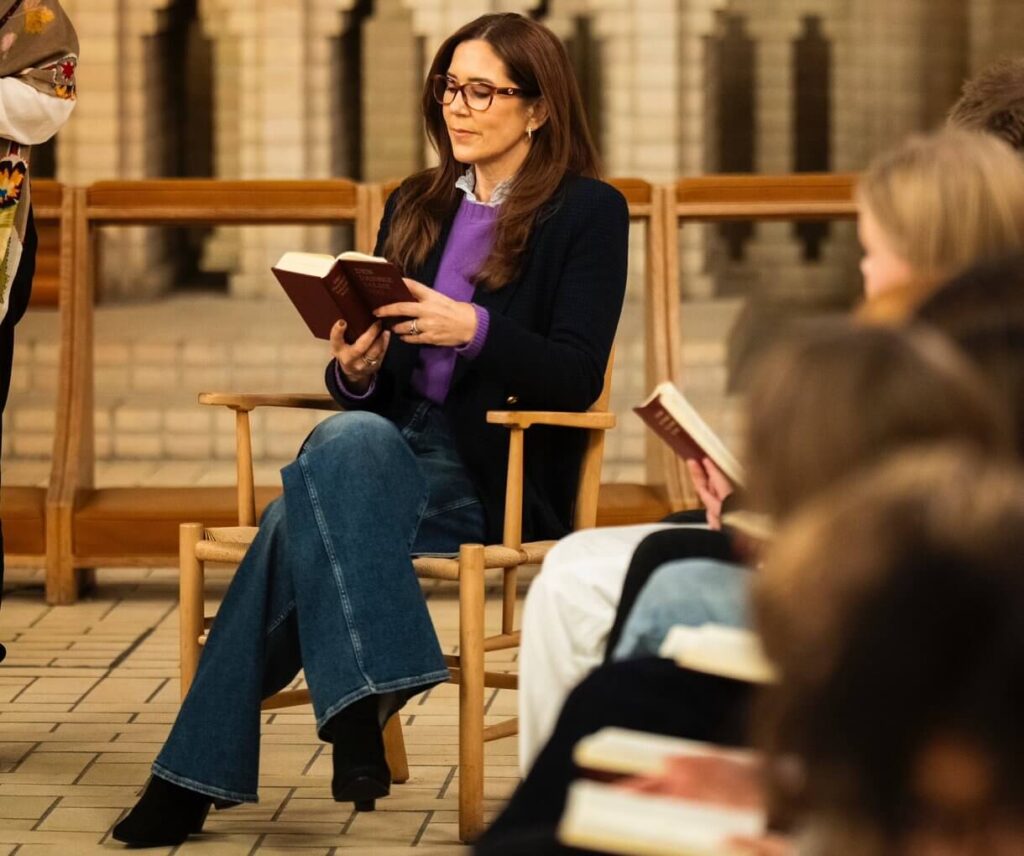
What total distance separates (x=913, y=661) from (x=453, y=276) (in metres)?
2.39

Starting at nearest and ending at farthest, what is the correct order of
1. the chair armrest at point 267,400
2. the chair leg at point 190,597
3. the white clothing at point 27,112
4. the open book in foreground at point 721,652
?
the open book in foreground at point 721,652 → the chair leg at point 190,597 → the chair armrest at point 267,400 → the white clothing at point 27,112

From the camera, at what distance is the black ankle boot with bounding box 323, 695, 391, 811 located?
3199mm

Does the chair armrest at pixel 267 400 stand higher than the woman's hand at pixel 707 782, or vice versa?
the chair armrest at pixel 267 400

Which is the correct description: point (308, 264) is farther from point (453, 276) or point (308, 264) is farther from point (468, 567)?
point (468, 567)

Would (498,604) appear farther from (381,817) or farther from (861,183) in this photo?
(861,183)

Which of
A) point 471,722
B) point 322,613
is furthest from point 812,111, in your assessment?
point 322,613

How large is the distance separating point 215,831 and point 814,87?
7.33 m

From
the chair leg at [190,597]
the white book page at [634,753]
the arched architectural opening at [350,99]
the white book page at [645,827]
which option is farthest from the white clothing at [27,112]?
the arched architectural opening at [350,99]

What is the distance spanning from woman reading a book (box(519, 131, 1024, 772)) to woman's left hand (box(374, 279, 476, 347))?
2.03 ft

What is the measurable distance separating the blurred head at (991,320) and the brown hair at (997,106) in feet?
3.37

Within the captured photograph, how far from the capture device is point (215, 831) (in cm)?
342

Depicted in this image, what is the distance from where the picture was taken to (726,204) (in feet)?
17.4

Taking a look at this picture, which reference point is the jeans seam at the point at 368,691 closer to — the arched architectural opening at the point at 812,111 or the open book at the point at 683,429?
the open book at the point at 683,429

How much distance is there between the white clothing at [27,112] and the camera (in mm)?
3842
